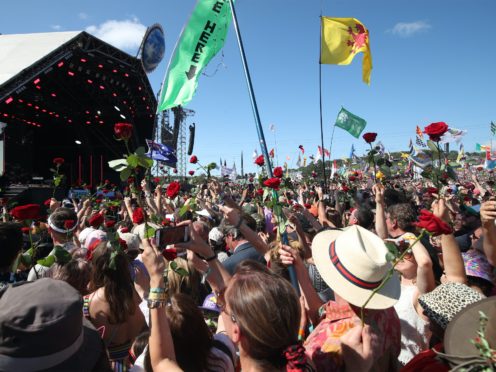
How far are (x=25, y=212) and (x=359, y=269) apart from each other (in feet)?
7.37

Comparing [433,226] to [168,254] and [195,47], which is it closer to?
[168,254]

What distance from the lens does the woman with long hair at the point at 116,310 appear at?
2.34 metres

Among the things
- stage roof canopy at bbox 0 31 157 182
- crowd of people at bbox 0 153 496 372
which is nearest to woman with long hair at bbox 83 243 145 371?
crowd of people at bbox 0 153 496 372

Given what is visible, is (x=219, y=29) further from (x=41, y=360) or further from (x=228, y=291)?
(x=41, y=360)

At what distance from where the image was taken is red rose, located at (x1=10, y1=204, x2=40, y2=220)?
7.64 feet

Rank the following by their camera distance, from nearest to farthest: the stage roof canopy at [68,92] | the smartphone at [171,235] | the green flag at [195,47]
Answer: the smartphone at [171,235]
the green flag at [195,47]
the stage roof canopy at [68,92]

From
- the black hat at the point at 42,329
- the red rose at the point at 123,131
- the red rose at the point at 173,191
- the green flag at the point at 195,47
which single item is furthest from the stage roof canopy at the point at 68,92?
the black hat at the point at 42,329

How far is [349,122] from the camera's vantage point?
988 centimetres

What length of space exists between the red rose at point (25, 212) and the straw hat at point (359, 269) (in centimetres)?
201

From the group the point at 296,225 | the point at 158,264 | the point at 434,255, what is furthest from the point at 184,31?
the point at 434,255

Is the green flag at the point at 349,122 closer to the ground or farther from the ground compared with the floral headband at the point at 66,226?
farther from the ground

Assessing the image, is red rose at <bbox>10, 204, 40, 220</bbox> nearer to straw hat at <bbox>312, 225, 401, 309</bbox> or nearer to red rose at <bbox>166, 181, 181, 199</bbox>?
red rose at <bbox>166, 181, 181, 199</bbox>

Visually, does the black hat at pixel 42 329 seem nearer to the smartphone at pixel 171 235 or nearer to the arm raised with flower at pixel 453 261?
the smartphone at pixel 171 235

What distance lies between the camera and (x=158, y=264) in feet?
5.30
